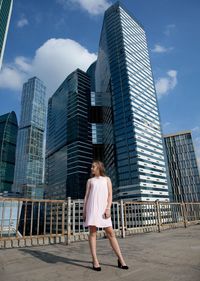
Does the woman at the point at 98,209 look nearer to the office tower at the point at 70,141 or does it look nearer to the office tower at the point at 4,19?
the office tower at the point at 4,19

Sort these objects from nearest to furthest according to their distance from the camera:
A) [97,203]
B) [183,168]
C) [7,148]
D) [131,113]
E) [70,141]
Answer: [97,203] → [131,113] → [183,168] → [70,141] → [7,148]

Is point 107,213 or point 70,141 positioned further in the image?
point 70,141

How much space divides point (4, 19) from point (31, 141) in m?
100

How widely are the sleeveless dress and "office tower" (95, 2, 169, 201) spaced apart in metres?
89.0

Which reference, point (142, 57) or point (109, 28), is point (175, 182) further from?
point (109, 28)

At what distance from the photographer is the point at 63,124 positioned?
5335 inches

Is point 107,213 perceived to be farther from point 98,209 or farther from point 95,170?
point 95,170

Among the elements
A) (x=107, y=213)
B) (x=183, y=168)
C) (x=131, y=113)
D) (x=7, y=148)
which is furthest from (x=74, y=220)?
(x=7, y=148)

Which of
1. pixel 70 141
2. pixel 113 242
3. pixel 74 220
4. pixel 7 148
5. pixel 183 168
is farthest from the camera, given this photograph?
pixel 7 148

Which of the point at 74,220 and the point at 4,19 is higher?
the point at 4,19

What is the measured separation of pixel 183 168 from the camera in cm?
10619

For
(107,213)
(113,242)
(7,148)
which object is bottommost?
(113,242)

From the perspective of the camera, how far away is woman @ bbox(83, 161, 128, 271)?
262 centimetres

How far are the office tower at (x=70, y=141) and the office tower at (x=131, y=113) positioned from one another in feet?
49.7
